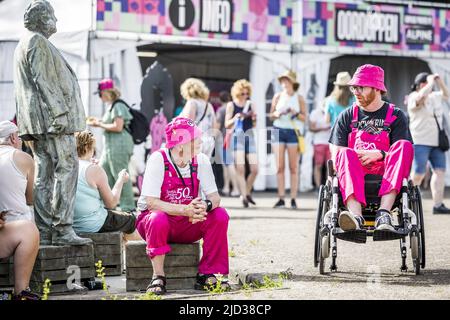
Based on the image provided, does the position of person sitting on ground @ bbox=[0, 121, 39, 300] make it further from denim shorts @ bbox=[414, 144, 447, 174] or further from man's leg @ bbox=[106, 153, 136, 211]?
denim shorts @ bbox=[414, 144, 447, 174]

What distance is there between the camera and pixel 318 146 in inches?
701

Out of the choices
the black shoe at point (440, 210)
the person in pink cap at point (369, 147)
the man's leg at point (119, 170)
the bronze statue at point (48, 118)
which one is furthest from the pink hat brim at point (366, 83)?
the black shoe at point (440, 210)

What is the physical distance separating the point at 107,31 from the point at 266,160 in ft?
13.5

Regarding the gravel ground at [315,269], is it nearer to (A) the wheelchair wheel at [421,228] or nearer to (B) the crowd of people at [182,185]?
(A) the wheelchair wheel at [421,228]

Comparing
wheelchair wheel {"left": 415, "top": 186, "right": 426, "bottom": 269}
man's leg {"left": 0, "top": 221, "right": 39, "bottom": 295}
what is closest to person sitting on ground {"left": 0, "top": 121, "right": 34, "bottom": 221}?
man's leg {"left": 0, "top": 221, "right": 39, "bottom": 295}

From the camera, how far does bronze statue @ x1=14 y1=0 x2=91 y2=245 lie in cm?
714

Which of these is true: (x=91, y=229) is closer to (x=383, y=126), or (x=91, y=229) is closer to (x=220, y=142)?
(x=383, y=126)

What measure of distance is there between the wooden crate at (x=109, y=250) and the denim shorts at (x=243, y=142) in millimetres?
6370

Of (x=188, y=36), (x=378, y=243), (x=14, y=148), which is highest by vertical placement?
(x=188, y=36)

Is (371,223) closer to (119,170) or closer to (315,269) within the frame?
(315,269)

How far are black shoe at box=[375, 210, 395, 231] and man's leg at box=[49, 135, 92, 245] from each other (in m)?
2.22
